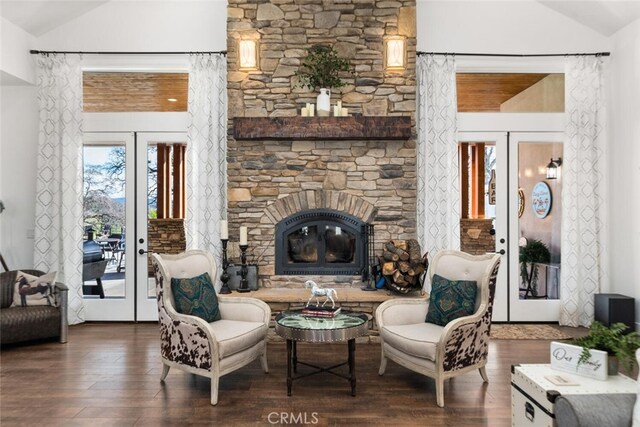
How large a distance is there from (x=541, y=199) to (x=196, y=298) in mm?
4330

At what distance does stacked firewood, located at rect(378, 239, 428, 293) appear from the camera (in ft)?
14.9

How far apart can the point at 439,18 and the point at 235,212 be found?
3426 mm

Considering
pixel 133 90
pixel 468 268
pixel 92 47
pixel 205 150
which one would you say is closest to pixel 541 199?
pixel 468 268

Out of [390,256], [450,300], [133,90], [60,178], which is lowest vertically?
[450,300]

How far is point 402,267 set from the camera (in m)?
4.55

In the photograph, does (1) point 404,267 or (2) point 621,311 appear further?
(2) point 621,311

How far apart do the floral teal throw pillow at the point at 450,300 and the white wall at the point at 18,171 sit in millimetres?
4919

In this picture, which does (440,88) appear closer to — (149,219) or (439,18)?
(439,18)

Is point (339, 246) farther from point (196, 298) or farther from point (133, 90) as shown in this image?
point (133, 90)

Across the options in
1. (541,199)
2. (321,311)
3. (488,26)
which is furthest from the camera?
(541,199)

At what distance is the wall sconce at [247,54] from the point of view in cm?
493

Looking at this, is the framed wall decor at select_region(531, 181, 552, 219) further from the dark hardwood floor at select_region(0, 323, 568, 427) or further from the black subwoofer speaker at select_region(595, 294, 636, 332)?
the dark hardwood floor at select_region(0, 323, 568, 427)

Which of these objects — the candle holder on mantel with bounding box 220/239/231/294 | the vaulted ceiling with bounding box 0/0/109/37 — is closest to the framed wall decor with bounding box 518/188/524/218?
the candle holder on mantel with bounding box 220/239/231/294

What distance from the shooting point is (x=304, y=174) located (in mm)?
5023
